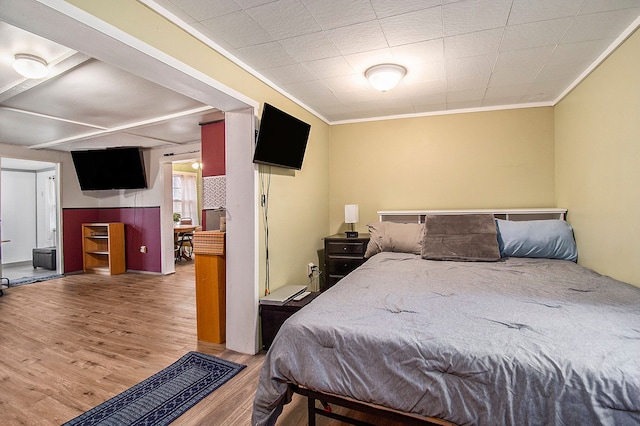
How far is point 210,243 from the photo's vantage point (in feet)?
9.66

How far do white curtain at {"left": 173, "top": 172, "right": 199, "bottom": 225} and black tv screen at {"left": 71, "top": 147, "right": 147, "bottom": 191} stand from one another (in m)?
2.41

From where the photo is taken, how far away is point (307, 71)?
272cm

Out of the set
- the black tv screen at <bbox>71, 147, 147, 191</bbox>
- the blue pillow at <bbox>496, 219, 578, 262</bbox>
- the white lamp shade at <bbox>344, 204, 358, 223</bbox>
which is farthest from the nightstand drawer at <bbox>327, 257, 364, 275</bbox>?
the black tv screen at <bbox>71, 147, 147, 191</bbox>

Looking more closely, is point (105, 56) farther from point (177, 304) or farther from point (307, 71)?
point (177, 304)

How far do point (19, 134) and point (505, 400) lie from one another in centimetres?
677

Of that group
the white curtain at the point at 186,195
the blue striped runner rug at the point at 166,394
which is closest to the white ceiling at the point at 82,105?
the blue striped runner rug at the point at 166,394

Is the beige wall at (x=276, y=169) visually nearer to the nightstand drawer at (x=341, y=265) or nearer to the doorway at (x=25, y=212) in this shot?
the nightstand drawer at (x=341, y=265)

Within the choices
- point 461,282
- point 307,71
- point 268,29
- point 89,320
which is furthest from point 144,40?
point 89,320

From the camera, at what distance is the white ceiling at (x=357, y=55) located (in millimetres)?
1869

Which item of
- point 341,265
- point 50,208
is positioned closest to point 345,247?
A: point 341,265

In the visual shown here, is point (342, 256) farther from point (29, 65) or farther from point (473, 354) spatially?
point (29, 65)

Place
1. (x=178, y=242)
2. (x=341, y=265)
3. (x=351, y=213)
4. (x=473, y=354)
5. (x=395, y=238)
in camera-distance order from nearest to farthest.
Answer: (x=473, y=354) → (x=395, y=238) → (x=341, y=265) → (x=351, y=213) → (x=178, y=242)

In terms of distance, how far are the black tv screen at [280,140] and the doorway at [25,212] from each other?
666 cm

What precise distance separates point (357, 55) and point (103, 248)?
6636mm
